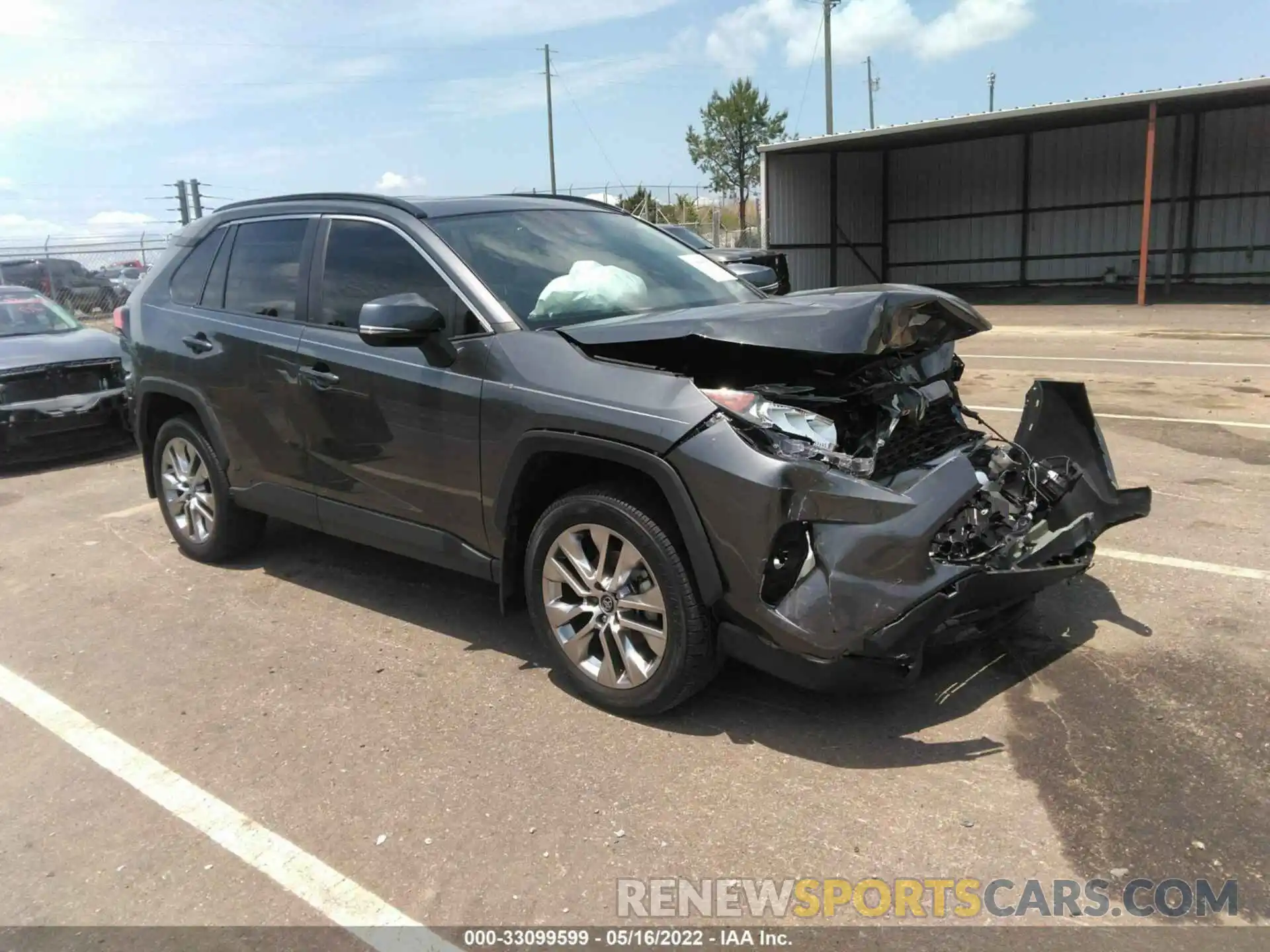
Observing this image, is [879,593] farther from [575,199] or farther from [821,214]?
[821,214]

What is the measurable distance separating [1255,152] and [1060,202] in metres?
4.64

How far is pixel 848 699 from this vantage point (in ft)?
11.7

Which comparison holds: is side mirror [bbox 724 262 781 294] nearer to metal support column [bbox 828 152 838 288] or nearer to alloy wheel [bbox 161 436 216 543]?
alloy wheel [bbox 161 436 216 543]

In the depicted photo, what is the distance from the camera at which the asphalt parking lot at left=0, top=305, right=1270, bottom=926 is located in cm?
270

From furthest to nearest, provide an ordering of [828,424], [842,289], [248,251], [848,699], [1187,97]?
[1187,97] → [248,251] → [842,289] → [848,699] → [828,424]

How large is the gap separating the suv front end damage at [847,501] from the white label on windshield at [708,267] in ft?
3.90

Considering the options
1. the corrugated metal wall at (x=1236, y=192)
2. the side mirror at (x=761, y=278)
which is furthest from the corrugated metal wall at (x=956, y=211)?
the side mirror at (x=761, y=278)

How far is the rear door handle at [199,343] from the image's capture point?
195 inches

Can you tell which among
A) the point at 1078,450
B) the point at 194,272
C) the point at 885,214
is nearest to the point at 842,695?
the point at 1078,450

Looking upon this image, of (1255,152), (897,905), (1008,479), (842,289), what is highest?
(1255,152)

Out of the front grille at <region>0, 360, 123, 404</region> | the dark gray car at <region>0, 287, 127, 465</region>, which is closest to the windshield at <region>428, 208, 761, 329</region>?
the dark gray car at <region>0, 287, 127, 465</region>

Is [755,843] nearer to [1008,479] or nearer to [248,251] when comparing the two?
[1008,479]

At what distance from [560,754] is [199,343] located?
313 centimetres

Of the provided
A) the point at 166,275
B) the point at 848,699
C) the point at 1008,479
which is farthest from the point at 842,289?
the point at 166,275
